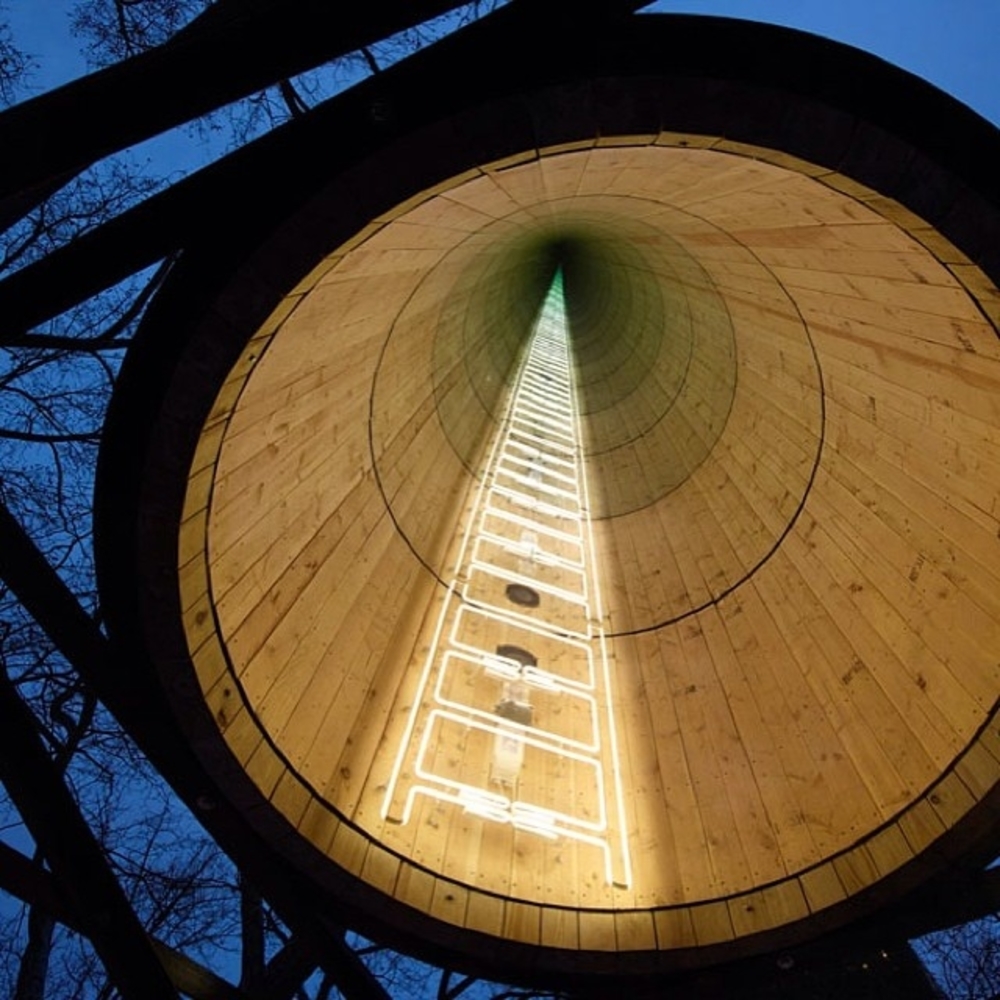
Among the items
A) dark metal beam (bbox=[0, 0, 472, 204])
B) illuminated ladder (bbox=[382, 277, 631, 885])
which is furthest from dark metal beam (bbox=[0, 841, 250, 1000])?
dark metal beam (bbox=[0, 0, 472, 204])

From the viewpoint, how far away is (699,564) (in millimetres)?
5531

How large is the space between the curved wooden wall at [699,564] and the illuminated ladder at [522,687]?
0.14 m

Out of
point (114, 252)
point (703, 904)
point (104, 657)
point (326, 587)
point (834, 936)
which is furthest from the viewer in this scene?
point (326, 587)

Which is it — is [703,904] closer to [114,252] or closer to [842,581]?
[842,581]

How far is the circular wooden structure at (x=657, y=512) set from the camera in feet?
9.02

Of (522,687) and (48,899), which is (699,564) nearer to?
(522,687)

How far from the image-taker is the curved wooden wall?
367cm

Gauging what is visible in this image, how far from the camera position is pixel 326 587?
4.63m

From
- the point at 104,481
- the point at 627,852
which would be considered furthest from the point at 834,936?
the point at 104,481

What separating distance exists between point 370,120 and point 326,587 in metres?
2.66

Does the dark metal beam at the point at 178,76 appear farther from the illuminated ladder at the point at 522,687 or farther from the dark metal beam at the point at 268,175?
the illuminated ladder at the point at 522,687

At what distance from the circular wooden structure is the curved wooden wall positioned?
0.02m

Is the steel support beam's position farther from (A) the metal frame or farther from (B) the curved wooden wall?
(B) the curved wooden wall

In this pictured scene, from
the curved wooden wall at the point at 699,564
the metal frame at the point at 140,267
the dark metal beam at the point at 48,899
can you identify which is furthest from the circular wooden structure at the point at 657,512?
the dark metal beam at the point at 48,899
